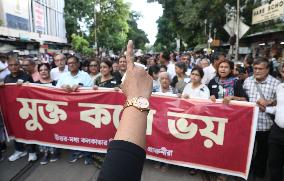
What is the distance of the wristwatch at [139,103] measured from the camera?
1.09 metres

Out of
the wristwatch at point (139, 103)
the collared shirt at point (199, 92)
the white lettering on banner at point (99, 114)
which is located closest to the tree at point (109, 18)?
the white lettering on banner at point (99, 114)

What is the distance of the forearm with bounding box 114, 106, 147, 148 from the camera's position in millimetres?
1034

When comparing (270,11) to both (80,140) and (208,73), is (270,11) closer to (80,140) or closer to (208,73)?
(208,73)

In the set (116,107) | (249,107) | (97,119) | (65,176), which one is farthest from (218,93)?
(65,176)

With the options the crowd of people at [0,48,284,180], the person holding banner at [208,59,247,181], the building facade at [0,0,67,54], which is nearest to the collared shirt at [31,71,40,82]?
the crowd of people at [0,48,284,180]

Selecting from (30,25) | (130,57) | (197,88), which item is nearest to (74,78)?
(197,88)

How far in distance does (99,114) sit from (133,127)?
14.4 ft

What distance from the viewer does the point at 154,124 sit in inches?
199

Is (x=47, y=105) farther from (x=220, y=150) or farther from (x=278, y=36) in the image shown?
(x=278, y=36)

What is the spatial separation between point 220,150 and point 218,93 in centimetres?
101

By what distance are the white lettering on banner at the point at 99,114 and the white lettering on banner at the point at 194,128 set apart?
3.17 ft

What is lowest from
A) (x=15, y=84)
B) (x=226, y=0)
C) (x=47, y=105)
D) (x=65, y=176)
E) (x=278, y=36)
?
(x=65, y=176)

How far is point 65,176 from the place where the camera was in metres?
5.04

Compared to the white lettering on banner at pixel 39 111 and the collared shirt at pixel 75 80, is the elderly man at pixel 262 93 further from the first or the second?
the white lettering on banner at pixel 39 111
